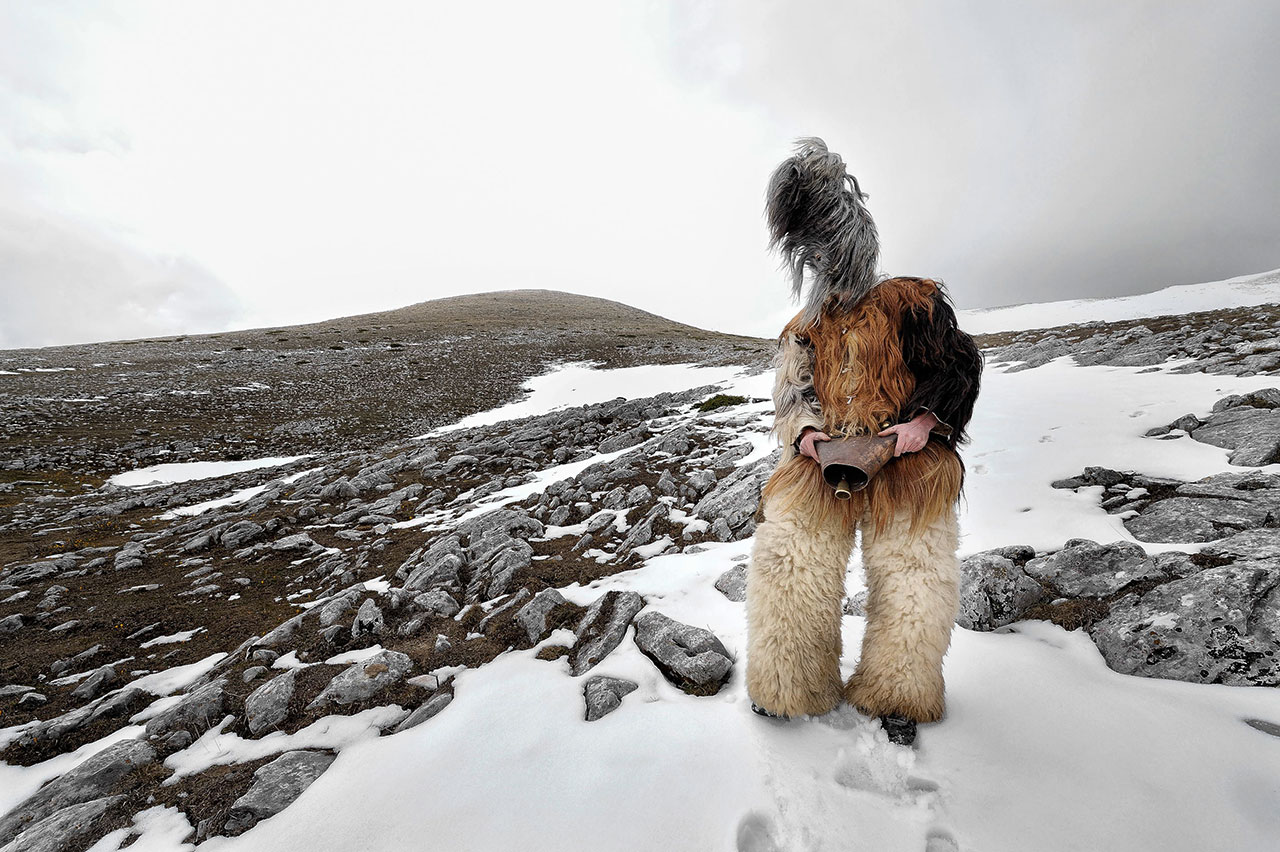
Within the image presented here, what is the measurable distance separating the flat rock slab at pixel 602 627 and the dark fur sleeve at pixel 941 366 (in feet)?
8.67

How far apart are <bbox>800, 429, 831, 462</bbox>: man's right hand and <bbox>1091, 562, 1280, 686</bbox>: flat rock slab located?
6.88ft

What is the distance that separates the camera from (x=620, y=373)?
26.9 meters

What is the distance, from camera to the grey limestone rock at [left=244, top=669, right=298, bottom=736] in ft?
10.6

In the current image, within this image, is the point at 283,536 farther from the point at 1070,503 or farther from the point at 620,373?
the point at 620,373

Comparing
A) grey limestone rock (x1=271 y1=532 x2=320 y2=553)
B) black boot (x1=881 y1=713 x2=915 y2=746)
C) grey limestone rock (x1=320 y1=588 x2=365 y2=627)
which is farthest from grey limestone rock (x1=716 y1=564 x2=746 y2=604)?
grey limestone rock (x1=271 y1=532 x2=320 y2=553)

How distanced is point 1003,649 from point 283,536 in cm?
1040

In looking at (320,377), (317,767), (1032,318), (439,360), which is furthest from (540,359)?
(1032,318)

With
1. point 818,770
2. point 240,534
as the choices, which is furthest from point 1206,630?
point 240,534

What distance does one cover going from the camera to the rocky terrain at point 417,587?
8.89ft

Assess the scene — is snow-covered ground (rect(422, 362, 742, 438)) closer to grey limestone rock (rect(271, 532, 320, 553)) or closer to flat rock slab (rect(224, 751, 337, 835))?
grey limestone rock (rect(271, 532, 320, 553))

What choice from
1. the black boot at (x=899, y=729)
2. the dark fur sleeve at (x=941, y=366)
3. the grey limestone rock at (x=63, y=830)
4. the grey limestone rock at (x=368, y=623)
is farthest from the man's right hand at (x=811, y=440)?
the grey limestone rock at (x=63, y=830)

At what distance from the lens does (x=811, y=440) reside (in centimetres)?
255

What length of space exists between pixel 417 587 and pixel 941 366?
5.32 metres

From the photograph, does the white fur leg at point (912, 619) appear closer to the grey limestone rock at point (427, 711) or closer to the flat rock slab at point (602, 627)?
the flat rock slab at point (602, 627)
